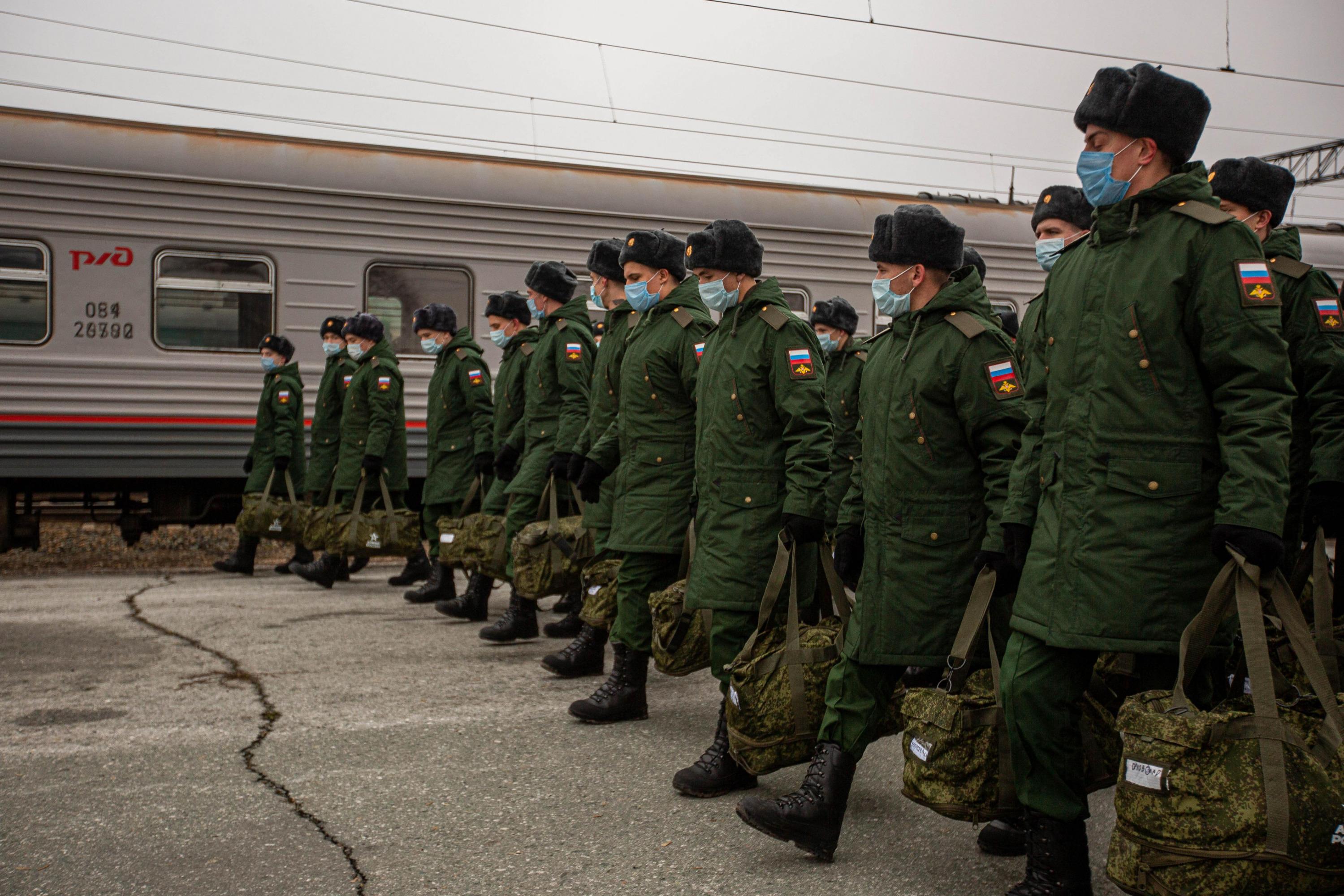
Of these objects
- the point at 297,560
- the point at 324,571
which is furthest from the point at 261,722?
the point at 297,560

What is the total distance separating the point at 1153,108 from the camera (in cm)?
289

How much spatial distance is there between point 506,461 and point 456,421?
1.36 m

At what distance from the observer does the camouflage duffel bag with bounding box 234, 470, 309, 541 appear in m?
9.50

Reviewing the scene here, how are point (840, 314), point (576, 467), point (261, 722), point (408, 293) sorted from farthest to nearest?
point (408, 293) < point (840, 314) < point (576, 467) < point (261, 722)

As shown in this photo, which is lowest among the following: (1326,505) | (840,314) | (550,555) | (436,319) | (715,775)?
(715,775)

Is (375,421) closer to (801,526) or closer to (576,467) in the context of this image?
(576,467)

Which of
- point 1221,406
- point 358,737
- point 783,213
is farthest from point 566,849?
point 783,213

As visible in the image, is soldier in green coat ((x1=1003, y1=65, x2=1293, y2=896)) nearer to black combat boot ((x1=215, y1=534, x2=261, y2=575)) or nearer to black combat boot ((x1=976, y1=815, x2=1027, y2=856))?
black combat boot ((x1=976, y1=815, x2=1027, y2=856))

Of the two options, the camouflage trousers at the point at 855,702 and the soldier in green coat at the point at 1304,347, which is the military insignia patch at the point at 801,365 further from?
the soldier in green coat at the point at 1304,347

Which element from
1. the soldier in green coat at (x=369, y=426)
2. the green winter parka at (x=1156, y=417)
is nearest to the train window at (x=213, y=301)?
the soldier in green coat at (x=369, y=426)

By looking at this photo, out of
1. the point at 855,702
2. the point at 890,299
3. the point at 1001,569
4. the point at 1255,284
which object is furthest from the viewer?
the point at 890,299

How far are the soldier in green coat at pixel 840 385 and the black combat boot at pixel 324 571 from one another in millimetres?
4012

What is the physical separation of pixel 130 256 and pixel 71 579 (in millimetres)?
2602

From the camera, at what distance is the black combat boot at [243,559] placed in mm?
10156
